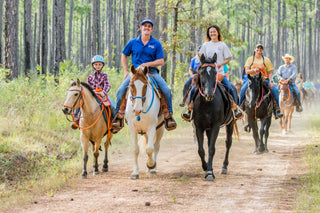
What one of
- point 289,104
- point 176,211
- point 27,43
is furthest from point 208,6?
point 176,211

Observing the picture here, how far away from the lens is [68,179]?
7996 mm

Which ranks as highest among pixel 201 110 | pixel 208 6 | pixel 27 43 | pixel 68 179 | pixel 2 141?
pixel 208 6

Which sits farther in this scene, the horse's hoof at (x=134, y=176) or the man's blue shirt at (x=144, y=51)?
the man's blue shirt at (x=144, y=51)

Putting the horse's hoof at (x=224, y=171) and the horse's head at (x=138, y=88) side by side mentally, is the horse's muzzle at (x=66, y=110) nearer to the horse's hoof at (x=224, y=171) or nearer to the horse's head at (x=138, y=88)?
the horse's head at (x=138, y=88)

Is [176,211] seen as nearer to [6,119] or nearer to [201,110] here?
[201,110]

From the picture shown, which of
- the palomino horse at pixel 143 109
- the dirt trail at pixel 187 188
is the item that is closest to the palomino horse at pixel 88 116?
the dirt trail at pixel 187 188

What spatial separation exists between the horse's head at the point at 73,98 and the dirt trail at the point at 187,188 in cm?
146

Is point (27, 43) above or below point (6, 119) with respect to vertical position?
above

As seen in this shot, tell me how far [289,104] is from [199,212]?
A: 40.3ft

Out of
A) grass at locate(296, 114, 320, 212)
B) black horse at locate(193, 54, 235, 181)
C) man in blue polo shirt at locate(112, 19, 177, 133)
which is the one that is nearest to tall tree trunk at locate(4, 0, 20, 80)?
man in blue polo shirt at locate(112, 19, 177, 133)

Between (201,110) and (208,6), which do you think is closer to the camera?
(201,110)

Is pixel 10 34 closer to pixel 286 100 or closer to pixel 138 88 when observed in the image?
pixel 138 88

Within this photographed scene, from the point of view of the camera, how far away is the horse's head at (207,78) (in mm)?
7585

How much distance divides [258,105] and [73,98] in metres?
5.85
